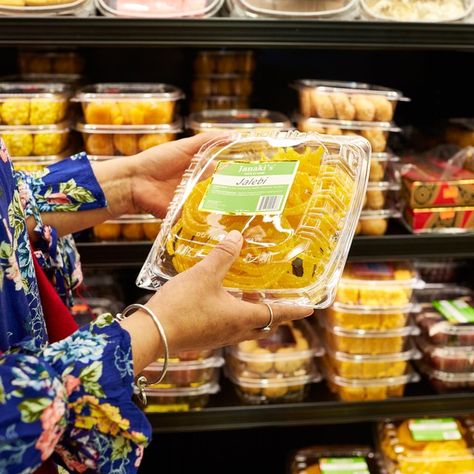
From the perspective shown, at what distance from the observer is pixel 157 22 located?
54.1 inches

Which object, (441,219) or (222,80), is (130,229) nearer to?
(222,80)

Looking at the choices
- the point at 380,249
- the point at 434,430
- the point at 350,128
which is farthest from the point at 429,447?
the point at 350,128

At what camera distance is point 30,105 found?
1.52 meters

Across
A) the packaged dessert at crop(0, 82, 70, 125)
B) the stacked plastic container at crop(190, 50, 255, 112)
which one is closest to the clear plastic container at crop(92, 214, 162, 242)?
the packaged dessert at crop(0, 82, 70, 125)

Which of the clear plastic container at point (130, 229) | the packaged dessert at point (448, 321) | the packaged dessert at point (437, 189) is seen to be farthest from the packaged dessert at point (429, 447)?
the clear plastic container at point (130, 229)

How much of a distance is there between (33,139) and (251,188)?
2.60ft

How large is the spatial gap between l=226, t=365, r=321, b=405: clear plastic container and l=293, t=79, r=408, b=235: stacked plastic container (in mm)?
484

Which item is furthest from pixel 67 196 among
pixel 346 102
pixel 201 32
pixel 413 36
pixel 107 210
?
pixel 413 36

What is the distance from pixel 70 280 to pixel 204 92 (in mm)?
787

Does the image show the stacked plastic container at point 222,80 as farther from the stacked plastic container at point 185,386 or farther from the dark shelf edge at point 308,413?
the dark shelf edge at point 308,413

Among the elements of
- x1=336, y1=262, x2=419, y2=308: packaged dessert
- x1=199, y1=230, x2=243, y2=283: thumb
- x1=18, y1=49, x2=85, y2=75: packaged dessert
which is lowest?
x1=336, y1=262, x2=419, y2=308: packaged dessert

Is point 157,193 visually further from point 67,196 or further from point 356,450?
point 356,450

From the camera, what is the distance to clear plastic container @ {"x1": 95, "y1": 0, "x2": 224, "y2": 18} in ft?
4.65

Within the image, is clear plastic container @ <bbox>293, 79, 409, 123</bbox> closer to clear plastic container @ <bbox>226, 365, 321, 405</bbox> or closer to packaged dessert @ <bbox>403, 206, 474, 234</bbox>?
packaged dessert @ <bbox>403, 206, 474, 234</bbox>
